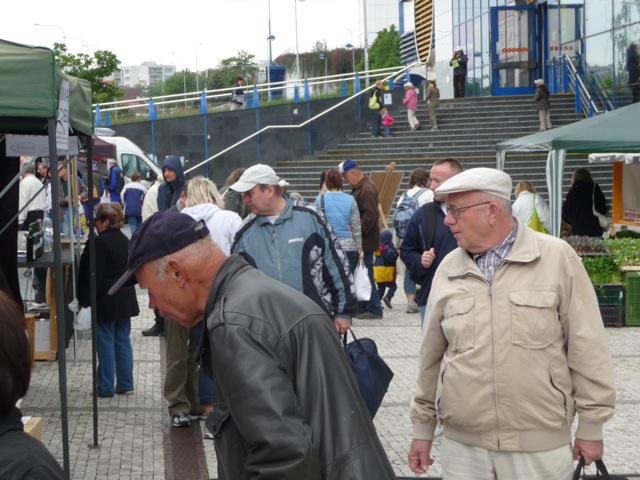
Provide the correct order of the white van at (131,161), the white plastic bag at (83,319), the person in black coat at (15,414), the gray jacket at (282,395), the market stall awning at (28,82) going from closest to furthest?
the person in black coat at (15,414)
the gray jacket at (282,395)
the market stall awning at (28,82)
the white plastic bag at (83,319)
the white van at (131,161)

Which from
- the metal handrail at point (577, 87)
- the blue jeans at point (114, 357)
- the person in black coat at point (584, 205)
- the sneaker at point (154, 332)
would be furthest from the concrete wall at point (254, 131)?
the blue jeans at point (114, 357)

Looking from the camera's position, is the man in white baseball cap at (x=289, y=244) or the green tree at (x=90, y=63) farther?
the green tree at (x=90, y=63)

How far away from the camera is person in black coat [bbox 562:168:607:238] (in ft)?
52.4

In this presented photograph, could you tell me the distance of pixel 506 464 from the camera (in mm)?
3922

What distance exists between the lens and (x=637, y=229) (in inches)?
679

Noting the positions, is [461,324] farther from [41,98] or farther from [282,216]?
[41,98]

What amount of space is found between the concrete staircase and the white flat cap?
84.7ft

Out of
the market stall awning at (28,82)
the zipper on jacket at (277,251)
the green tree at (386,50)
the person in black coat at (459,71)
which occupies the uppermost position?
the green tree at (386,50)

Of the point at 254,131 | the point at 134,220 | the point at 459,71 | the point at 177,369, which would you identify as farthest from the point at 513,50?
the point at 177,369

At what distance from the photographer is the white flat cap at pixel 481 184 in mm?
4020

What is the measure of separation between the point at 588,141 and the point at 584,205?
312 centimetres

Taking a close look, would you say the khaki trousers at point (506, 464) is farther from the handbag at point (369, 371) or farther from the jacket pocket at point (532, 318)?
the handbag at point (369, 371)

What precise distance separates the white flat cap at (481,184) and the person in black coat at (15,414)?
84.2 inches

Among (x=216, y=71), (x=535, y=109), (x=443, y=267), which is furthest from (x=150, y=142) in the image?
(x=216, y=71)
